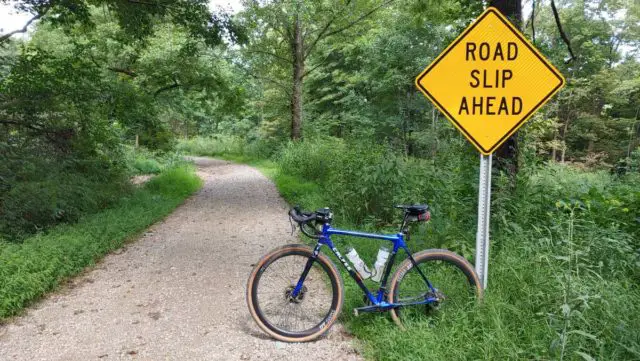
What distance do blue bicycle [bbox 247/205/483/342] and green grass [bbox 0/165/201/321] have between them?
2.68 m

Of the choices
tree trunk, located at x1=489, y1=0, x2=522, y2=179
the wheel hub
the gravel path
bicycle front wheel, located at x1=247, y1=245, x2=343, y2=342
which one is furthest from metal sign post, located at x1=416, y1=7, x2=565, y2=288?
the gravel path

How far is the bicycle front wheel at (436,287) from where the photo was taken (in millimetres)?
3500

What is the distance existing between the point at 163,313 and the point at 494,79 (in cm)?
392

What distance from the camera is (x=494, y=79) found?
3.35 m

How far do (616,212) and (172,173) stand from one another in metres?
13.1

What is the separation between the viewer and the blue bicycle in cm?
351

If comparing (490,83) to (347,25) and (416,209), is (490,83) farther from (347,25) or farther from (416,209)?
(347,25)

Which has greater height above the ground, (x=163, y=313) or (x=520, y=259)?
(x=520, y=259)

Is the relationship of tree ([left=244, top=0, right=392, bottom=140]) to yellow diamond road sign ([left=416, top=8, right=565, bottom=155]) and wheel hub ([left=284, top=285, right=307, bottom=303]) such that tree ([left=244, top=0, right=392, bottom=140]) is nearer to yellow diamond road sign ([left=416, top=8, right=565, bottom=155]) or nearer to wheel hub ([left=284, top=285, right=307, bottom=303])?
yellow diamond road sign ([left=416, top=8, right=565, bottom=155])

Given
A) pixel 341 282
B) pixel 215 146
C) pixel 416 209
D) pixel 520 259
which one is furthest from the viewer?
pixel 215 146

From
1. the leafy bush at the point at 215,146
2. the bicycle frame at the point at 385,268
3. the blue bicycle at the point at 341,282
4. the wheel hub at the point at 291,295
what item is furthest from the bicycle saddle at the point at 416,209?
the leafy bush at the point at 215,146

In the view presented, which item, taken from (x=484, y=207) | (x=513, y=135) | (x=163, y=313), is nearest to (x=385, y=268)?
(x=484, y=207)

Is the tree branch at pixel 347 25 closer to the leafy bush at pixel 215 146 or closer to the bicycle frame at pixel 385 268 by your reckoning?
the bicycle frame at pixel 385 268

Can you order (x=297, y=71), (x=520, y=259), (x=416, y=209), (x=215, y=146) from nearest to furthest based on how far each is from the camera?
(x=416, y=209) → (x=520, y=259) → (x=297, y=71) → (x=215, y=146)
